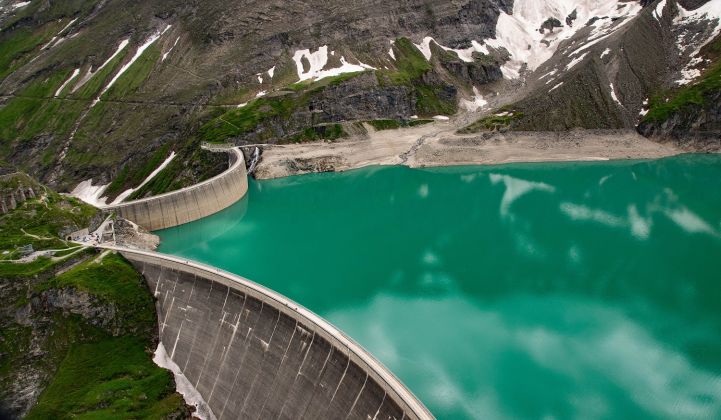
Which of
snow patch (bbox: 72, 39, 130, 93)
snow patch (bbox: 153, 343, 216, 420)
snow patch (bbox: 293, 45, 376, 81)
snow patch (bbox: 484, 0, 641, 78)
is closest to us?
snow patch (bbox: 153, 343, 216, 420)

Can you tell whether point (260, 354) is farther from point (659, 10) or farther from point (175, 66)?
point (659, 10)

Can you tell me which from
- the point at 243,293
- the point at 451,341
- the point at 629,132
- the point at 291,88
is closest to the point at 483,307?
the point at 451,341

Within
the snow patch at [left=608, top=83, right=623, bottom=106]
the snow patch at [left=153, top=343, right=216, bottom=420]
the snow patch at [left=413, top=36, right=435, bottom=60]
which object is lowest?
the snow patch at [left=153, top=343, right=216, bottom=420]

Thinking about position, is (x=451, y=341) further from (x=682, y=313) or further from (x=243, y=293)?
(x=682, y=313)

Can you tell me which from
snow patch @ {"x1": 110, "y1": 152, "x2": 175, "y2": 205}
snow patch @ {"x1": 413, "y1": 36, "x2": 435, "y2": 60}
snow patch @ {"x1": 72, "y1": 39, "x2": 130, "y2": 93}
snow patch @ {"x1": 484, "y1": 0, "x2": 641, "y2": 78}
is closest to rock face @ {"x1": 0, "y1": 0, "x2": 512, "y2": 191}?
snow patch @ {"x1": 72, "y1": 39, "x2": 130, "y2": 93}

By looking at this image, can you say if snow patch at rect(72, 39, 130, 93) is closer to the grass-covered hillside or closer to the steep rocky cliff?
the steep rocky cliff

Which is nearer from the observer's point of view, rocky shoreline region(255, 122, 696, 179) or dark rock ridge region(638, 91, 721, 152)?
dark rock ridge region(638, 91, 721, 152)

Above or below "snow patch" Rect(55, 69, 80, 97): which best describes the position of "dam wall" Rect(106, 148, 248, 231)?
above
